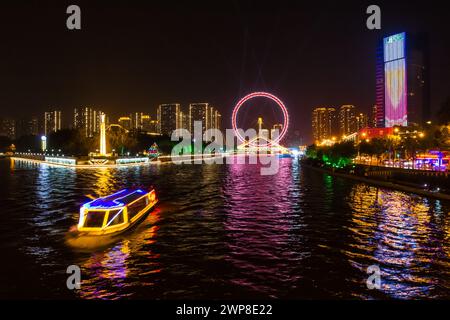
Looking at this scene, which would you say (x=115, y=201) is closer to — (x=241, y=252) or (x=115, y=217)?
(x=115, y=217)

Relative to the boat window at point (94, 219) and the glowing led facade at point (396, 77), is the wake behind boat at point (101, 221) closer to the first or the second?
the boat window at point (94, 219)

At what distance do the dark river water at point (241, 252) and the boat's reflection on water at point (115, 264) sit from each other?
4cm

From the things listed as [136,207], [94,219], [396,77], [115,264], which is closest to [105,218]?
[94,219]

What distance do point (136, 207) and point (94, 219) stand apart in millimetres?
4048

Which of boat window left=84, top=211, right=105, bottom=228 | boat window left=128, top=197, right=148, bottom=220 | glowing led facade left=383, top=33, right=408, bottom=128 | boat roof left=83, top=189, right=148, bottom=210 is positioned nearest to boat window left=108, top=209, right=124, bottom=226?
boat roof left=83, top=189, right=148, bottom=210

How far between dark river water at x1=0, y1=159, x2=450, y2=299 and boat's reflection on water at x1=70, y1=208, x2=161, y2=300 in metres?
0.04

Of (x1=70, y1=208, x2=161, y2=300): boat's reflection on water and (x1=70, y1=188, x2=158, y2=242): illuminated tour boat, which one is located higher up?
(x1=70, y1=188, x2=158, y2=242): illuminated tour boat

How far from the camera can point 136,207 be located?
2330cm

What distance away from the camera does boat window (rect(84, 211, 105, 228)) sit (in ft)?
63.3

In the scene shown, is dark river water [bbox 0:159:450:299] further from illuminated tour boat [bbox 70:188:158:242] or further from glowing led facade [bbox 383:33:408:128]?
glowing led facade [bbox 383:33:408:128]

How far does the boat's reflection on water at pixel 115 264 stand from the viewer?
12.9 meters
